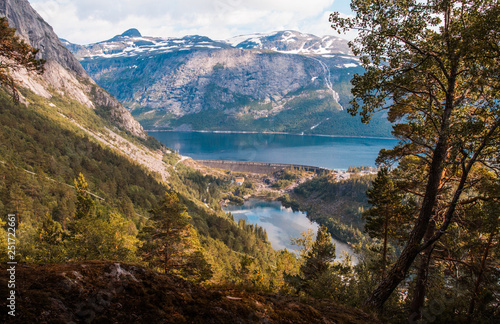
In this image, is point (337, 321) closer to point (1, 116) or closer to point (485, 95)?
point (485, 95)

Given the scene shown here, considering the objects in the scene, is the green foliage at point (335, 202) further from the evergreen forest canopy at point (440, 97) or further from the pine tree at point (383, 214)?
the evergreen forest canopy at point (440, 97)

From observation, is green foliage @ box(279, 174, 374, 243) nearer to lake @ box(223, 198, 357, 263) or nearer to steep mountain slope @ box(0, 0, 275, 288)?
lake @ box(223, 198, 357, 263)

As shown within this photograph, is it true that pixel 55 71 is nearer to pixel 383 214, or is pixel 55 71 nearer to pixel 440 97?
pixel 383 214

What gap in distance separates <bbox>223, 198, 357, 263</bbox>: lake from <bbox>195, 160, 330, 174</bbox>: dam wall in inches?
1785

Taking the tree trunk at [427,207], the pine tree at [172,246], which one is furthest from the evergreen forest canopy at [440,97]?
the pine tree at [172,246]

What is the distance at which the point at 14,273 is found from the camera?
5383 mm

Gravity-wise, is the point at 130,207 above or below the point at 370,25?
below

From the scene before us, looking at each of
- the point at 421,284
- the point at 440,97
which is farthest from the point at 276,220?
the point at 440,97

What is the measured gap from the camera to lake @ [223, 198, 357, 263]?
90500 millimetres

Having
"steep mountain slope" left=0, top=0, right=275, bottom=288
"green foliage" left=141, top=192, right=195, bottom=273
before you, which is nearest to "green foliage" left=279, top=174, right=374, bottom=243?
"steep mountain slope" left=0, top=0, right=275, bottom=288

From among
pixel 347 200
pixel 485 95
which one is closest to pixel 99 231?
pixel 485 95

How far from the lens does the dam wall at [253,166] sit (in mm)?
181688

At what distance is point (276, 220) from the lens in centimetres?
11294

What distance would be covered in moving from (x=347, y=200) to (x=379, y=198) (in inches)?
4807
